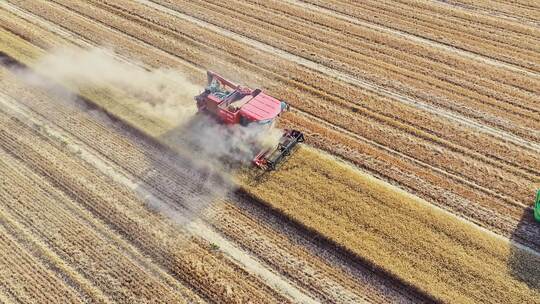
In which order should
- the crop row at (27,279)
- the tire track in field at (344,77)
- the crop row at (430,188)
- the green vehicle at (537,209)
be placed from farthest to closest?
1. the tire track in field at (344,77)
2. the crop row at (430,188)
3. the green vehicle at (537,209)
4. the crop row at (27,279)

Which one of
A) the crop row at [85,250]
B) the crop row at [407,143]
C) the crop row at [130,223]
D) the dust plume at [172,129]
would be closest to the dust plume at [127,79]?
the dust plume at [172,129]

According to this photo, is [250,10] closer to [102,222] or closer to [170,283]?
[102,222]

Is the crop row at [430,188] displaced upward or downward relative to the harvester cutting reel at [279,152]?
upward

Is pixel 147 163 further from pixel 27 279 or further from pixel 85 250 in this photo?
pixel 27 279

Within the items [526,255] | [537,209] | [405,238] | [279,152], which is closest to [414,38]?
[279,152]

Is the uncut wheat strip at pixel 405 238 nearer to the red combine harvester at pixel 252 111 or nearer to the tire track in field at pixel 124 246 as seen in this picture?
the red combine harvester at pixel 252 111

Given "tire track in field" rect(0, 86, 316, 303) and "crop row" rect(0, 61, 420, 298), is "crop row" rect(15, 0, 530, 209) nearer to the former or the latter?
"crop row" rect(0, 61, 420, 298)
